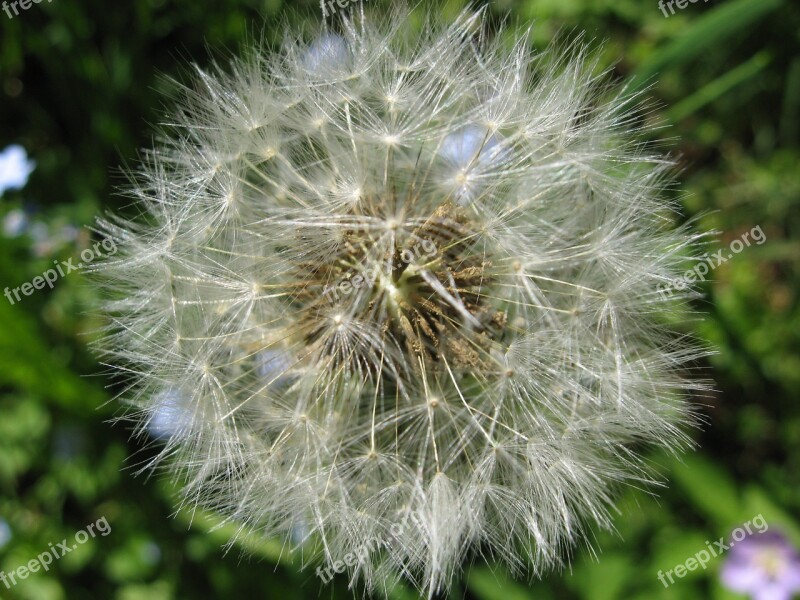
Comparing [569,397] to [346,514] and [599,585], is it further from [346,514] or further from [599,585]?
[599,585]

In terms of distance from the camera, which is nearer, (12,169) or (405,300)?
(405,300)

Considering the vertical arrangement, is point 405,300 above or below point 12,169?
below

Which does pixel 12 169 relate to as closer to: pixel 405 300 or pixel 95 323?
pixel 95 323

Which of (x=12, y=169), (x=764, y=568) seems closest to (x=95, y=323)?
(x=12, y=169)

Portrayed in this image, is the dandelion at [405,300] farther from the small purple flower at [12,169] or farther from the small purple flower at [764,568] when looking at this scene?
the small purple flower at [764,568]

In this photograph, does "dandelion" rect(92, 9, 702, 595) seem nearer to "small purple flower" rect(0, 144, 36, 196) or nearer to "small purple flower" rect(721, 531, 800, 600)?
"small purple flower" rect(0, 144, 36, 196)

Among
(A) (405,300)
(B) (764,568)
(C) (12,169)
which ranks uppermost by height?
(C) (12,169)

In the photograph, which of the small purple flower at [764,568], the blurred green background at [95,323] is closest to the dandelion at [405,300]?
the blurred green background at [95,323]

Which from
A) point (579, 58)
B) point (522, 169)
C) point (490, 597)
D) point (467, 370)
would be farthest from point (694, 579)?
point (579, 58)
